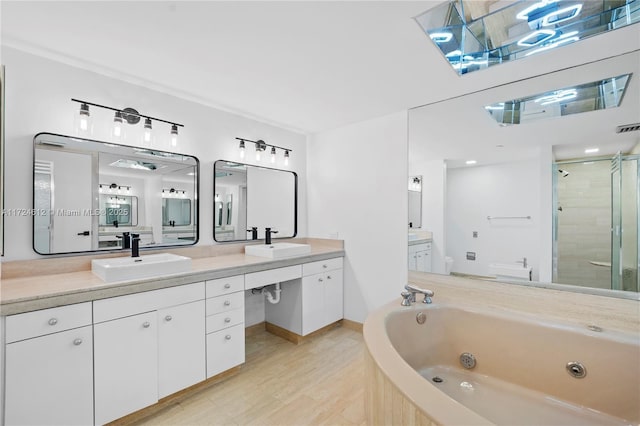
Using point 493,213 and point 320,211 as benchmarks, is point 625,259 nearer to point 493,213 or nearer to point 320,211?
point 493,213

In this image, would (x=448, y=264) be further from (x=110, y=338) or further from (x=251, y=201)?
(x=110, y=338)

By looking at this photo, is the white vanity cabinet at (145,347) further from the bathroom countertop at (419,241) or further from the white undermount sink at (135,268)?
the bathroom countertop at (419,241)

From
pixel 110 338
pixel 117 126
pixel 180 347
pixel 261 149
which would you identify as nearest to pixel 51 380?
pixel 110 338

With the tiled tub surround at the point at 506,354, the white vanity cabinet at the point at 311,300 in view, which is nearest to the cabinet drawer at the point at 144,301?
the white vanity cabinet at the point at 311,300

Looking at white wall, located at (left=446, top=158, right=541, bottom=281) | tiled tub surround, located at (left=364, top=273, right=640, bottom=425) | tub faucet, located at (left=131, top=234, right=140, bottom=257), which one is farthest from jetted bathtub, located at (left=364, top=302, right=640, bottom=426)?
tub faucet, located at (left=131, top=234, right=140, bottom=257)

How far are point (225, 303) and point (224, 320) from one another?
129 mm

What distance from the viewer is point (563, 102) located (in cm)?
211

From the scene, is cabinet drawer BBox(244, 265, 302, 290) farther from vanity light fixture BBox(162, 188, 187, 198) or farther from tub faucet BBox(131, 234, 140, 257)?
vanity light fixture BBox(162, 188, 187, 198)

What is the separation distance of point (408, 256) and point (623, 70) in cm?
199

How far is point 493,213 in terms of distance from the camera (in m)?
2.49

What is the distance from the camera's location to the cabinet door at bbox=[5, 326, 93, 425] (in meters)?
1.38

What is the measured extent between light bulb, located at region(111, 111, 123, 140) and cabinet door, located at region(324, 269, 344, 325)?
7.55ft

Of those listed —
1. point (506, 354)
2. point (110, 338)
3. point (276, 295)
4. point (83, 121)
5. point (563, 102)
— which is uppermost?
point (563, 102)

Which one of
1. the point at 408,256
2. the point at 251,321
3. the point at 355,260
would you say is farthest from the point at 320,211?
the point at 251,321
